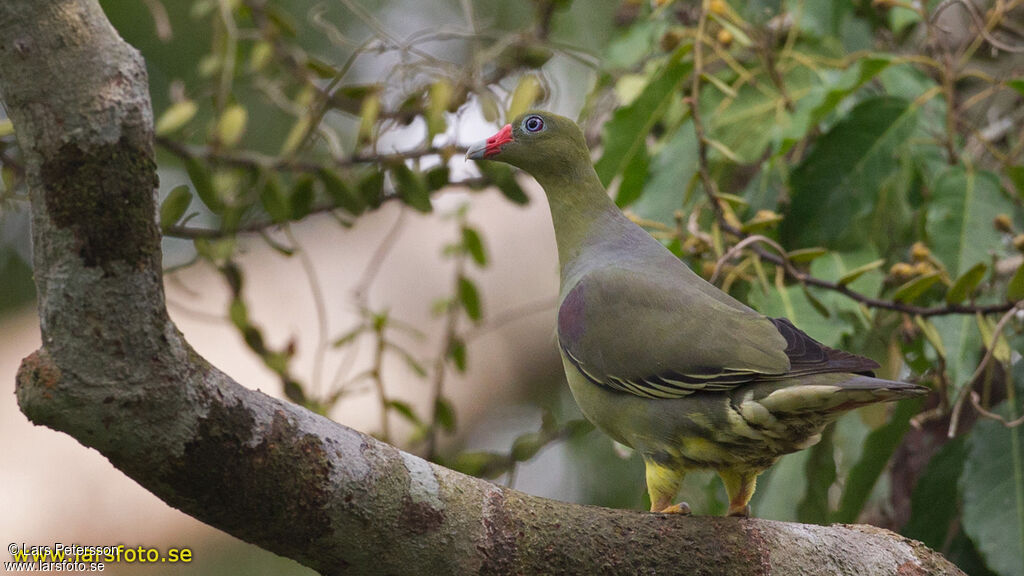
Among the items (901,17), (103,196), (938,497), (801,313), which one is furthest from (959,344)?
(103,196)

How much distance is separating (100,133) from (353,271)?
535 centimetres

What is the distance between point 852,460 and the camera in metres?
4.17

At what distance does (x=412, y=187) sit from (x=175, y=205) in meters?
0.91

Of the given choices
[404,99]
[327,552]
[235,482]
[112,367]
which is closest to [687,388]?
[327,552]

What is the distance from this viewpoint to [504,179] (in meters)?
4.28

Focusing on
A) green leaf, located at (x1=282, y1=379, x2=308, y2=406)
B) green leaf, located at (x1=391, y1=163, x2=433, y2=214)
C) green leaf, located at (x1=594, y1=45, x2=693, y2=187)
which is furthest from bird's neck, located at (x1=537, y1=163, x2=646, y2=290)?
green leaf, located at (x1=282, y1=379, x2=308, y2=406)

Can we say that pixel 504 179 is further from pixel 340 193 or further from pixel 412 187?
pixel 340 193

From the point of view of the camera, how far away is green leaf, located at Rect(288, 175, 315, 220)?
13.1 feet

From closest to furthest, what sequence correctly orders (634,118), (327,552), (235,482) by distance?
(235,482)
(327,552)
(634,118)

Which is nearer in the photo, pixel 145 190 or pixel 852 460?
pixel 145 190

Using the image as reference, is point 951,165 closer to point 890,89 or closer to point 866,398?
point 890,89

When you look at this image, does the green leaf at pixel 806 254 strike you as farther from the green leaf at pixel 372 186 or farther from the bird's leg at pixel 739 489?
the green leaf at pixel 372 186

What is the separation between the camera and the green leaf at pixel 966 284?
2889mm

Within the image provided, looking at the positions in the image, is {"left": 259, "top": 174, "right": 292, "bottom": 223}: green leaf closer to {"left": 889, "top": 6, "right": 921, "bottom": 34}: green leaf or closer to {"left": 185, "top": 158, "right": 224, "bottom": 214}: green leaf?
{"left": 185, "top": 158, "right": 224, "bottom": 214}: green leaf
